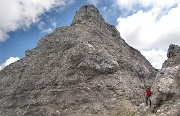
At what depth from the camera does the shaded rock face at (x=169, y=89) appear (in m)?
33.7

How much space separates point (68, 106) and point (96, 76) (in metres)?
8.65

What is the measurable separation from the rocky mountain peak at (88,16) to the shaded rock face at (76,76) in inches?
12.2

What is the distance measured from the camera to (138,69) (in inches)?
2650

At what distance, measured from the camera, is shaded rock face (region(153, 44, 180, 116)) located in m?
33.7

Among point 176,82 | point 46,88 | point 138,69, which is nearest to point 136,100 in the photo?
point 138,69

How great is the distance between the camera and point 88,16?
7650 cm

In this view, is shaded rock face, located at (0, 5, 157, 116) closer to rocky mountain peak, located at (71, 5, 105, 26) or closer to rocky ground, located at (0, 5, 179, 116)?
rocky ground, located at (0, 5, 179, 116)

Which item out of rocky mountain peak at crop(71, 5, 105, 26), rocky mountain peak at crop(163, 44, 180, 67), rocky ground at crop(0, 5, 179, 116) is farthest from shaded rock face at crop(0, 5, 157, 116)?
rocky mountain peak at crop(163, 44, 180, 67)

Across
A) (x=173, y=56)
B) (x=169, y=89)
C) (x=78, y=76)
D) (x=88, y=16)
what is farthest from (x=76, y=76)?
(x=169, y=89)

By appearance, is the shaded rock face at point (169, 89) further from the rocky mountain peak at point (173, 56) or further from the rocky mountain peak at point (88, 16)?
the rocky mountain peak at point (88, 16)

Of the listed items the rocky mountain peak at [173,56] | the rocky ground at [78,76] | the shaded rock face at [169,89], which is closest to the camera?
the shaded rock face at [169,89]

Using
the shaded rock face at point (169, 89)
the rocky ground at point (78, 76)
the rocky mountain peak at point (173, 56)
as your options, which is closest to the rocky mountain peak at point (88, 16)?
the rocky ground at point (78, 76)

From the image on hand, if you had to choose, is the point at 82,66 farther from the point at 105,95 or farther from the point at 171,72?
the point at 171,72

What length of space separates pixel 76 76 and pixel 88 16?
21750mm
